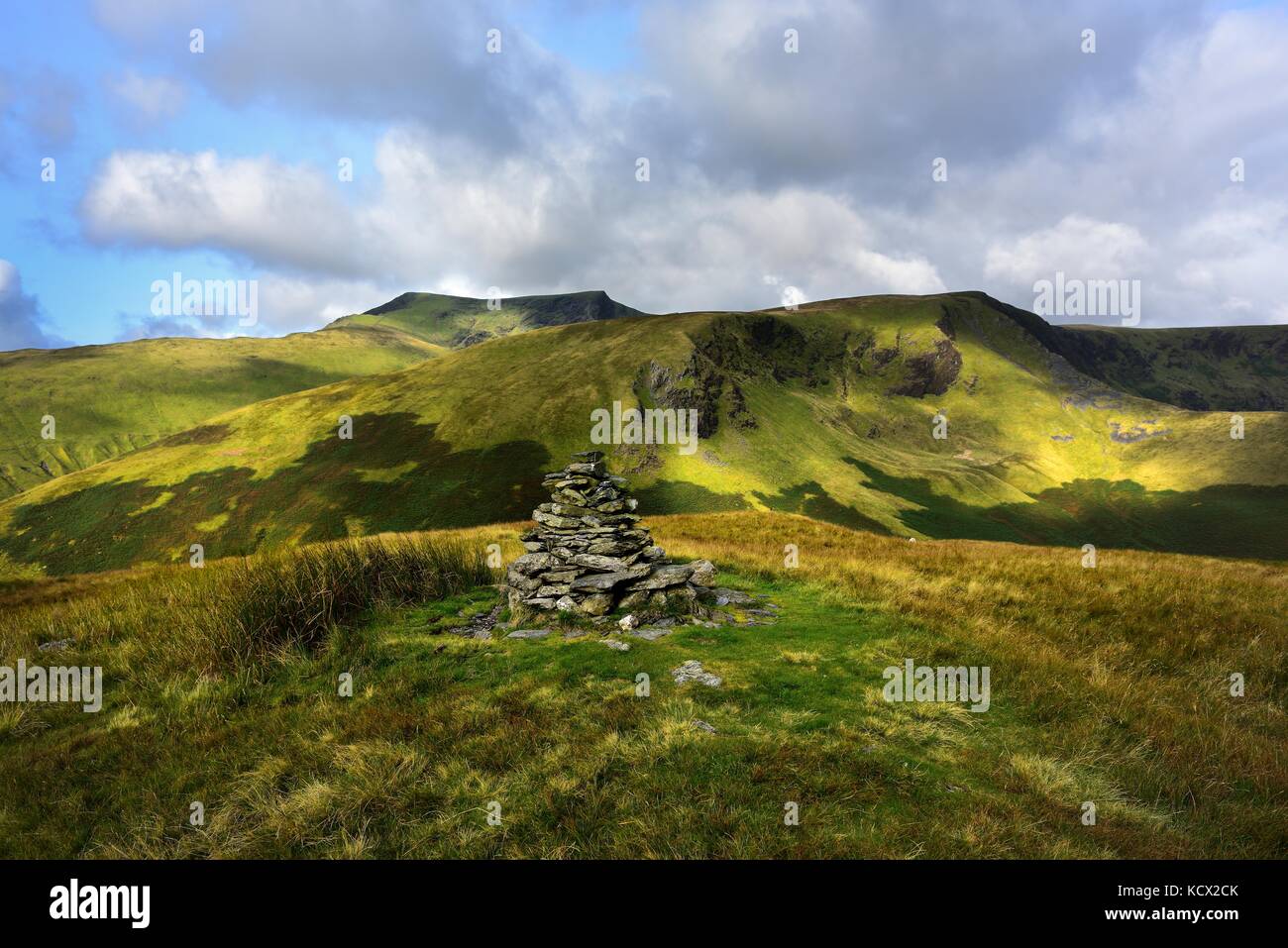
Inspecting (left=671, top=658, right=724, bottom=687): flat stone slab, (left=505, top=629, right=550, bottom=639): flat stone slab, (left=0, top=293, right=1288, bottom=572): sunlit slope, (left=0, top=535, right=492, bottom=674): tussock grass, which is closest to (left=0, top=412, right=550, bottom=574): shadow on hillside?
(left=0, top=293, right=1288, bottom=572): sunlit slope

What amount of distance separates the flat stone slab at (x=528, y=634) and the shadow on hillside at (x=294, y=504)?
87092 millimetres

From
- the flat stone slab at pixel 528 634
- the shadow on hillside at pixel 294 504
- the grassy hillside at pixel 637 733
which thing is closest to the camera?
the grassy hillside at pixel 637 733

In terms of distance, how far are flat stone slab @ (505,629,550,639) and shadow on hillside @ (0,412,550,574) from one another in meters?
87.1

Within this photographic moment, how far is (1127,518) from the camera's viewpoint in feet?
520

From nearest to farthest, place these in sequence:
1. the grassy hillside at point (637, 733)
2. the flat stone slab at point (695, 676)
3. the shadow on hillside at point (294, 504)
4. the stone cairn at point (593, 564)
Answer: the grassy hillside at point (637, 733) → the flat stone slab at point (695, 676) → the stone cairn at point (593, 564) → the shadow on hillside at point (294, 504)

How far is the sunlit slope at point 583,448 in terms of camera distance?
10262 centimetres

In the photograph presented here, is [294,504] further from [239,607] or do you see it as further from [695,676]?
[695,676]

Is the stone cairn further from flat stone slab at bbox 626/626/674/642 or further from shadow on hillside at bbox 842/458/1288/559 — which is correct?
shadow on hillside at bbox 842/458/1288/559

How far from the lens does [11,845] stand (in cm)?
577

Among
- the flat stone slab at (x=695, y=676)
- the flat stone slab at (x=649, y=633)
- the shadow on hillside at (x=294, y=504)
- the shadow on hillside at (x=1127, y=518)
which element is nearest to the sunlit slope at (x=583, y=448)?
the shadow on hillside at (x=294, y=504)

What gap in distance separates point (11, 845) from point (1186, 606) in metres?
22.9

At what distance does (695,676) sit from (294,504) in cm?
11825

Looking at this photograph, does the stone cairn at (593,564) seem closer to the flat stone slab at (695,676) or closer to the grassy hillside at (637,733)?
the grassy hillside at (637,733)

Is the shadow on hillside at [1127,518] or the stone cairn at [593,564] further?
the shadow on hillside at [1127,518]
